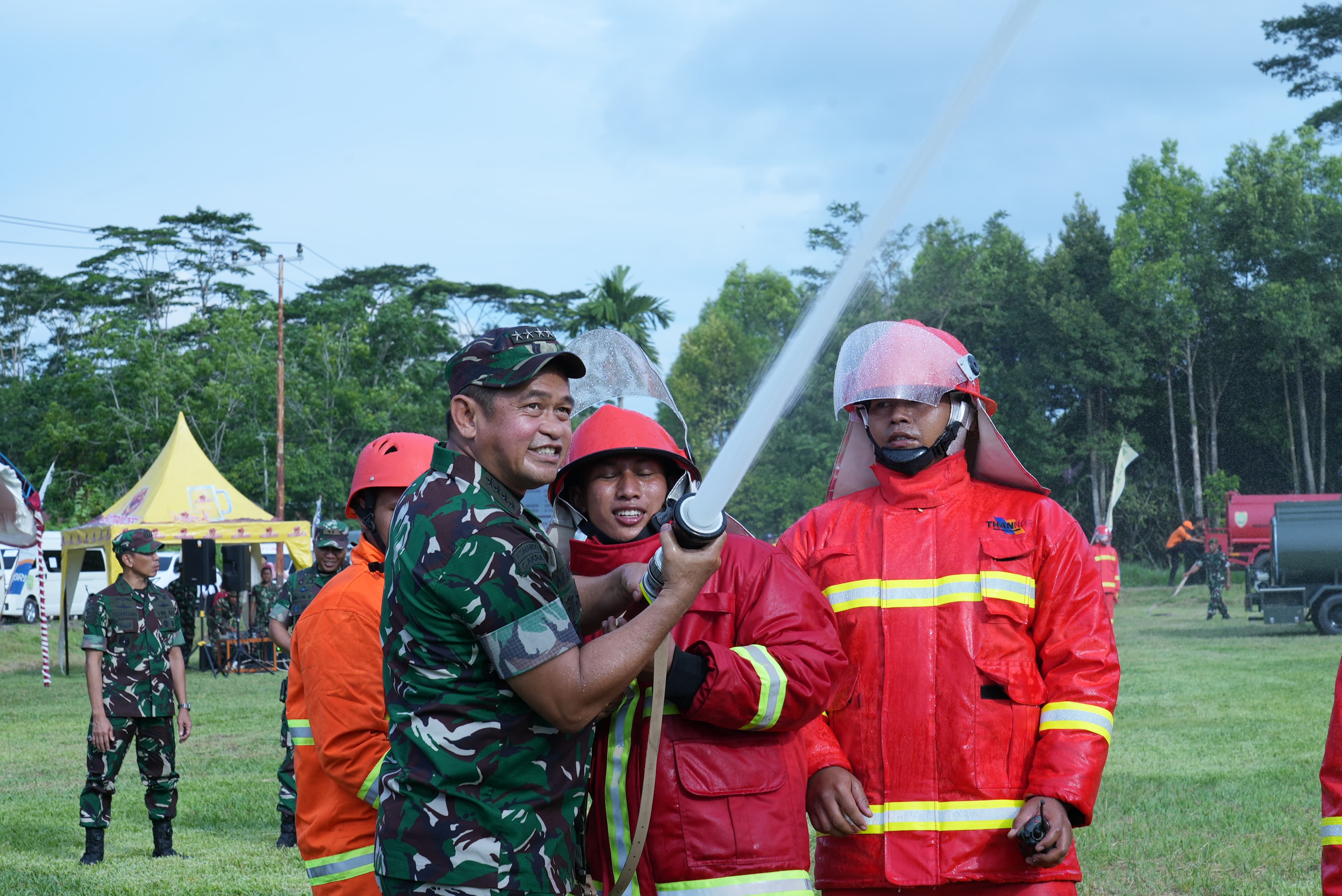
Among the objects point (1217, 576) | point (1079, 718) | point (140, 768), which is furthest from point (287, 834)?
point (1217, 576)

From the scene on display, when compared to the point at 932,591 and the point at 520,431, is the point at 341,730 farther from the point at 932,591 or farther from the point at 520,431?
the point at 932,591

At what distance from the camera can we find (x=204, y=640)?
83.6ft

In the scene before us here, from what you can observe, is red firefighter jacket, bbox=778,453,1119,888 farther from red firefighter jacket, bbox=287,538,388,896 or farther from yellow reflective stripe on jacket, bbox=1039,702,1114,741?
red firefighter jacket, bbox=287,538,388,896

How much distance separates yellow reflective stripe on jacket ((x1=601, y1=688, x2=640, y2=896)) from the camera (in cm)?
299

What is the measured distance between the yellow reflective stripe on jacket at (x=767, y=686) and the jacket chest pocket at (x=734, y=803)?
0.10 meters

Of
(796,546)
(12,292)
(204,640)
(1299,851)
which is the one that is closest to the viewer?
(796,546)

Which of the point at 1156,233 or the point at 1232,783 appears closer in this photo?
the point at 1232,783


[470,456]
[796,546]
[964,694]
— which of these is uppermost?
[470,456]

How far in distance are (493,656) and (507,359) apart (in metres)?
0.63

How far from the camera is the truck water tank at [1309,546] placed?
2234cm

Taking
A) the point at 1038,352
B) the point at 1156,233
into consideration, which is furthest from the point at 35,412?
the point at 1156,233

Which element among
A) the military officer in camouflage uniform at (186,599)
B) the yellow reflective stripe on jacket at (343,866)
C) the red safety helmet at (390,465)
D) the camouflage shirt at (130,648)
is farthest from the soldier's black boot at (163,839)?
the military officer in camouflage uniform at (186,599)

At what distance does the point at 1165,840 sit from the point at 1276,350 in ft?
141

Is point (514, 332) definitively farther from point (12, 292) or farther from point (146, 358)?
point (12, 292)
